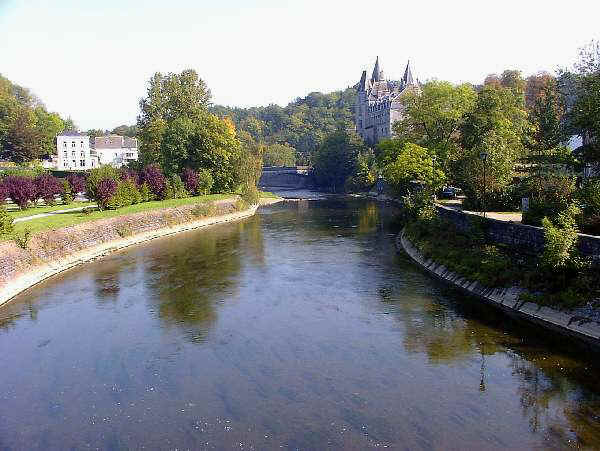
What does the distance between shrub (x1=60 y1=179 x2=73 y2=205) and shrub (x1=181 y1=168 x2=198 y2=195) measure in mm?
15176

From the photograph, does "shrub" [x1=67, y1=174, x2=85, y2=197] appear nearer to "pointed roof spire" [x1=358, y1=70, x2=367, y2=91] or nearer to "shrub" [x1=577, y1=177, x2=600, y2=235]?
"shrub" [x1=577, y1=177, x2=600, y2=235]

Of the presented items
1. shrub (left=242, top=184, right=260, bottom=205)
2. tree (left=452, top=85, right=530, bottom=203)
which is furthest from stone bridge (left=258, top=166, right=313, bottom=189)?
tree (left=452, top=85, right=530, bottom=203)

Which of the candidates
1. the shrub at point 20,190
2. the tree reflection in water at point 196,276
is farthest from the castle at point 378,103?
the shrub at point 20,190

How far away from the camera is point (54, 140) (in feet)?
384

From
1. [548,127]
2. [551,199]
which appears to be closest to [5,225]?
[551,199]

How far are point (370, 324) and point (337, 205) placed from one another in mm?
59561

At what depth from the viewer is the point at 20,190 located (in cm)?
4678

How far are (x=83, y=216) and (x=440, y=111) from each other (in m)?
38.7

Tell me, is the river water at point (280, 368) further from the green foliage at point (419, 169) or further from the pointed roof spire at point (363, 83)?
the pointed roof spire at point (363, 83)

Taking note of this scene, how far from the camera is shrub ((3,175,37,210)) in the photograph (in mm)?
46500

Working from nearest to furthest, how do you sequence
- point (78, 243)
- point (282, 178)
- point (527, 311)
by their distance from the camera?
point (527, 311) → point (78, 243) → point (282, 178)

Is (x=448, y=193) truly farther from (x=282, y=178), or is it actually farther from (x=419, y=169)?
(x=282, y=178)

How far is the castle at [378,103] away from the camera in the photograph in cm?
12175

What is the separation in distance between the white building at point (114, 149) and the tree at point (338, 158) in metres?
44.6
